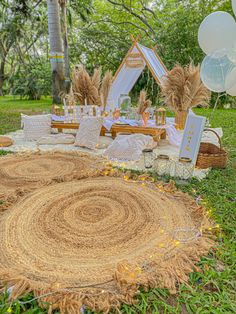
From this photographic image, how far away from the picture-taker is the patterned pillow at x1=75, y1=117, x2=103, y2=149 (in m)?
3.81

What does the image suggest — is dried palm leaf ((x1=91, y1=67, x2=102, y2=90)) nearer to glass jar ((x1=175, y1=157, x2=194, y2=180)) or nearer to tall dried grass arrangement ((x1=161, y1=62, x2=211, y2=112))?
tall dried grass arrangement ((x1=161, y1=62, x2=211, y2=112))

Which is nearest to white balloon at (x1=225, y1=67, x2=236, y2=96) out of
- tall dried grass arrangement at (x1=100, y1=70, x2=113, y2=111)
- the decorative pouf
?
tall dried grass arrangement at (x1=100, y1=70, x2=113, y2=111)

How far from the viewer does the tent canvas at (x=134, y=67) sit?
586 cm

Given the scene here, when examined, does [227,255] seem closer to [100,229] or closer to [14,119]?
[100,229]

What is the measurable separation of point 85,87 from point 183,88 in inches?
65.8

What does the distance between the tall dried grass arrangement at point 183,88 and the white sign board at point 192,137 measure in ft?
5.91

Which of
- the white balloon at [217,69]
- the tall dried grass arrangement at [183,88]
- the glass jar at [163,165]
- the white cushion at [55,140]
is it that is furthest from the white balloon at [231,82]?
the white cushion at [55,140]

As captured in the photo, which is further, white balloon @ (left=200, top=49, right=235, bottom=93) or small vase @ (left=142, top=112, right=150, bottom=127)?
small vase @ (left=142, top=112, right=150, bottom=127)

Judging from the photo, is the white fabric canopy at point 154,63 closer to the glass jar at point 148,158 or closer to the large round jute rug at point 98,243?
the glass jar at point 148,158

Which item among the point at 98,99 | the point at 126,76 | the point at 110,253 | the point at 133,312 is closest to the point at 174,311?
the point at 133,312

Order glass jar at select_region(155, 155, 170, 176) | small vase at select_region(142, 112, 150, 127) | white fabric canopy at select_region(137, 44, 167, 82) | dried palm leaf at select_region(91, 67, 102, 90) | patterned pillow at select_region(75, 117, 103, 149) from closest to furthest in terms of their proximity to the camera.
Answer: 1. glass jar at select_region(155, 155, 170, 176)
2. patterned pillow at select_region(75, 117, 103, 149)
3. small vase at select_region(142, 112, 150, 127)
4. dried palm leaf at select_region(91, 67, 102, 90)
5. white fabric canopy at select_region(137, 44, 167, 82)

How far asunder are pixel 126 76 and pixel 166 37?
4118 mm

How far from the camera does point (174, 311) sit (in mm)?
1129

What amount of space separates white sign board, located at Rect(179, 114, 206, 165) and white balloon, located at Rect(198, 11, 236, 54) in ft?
2.34
